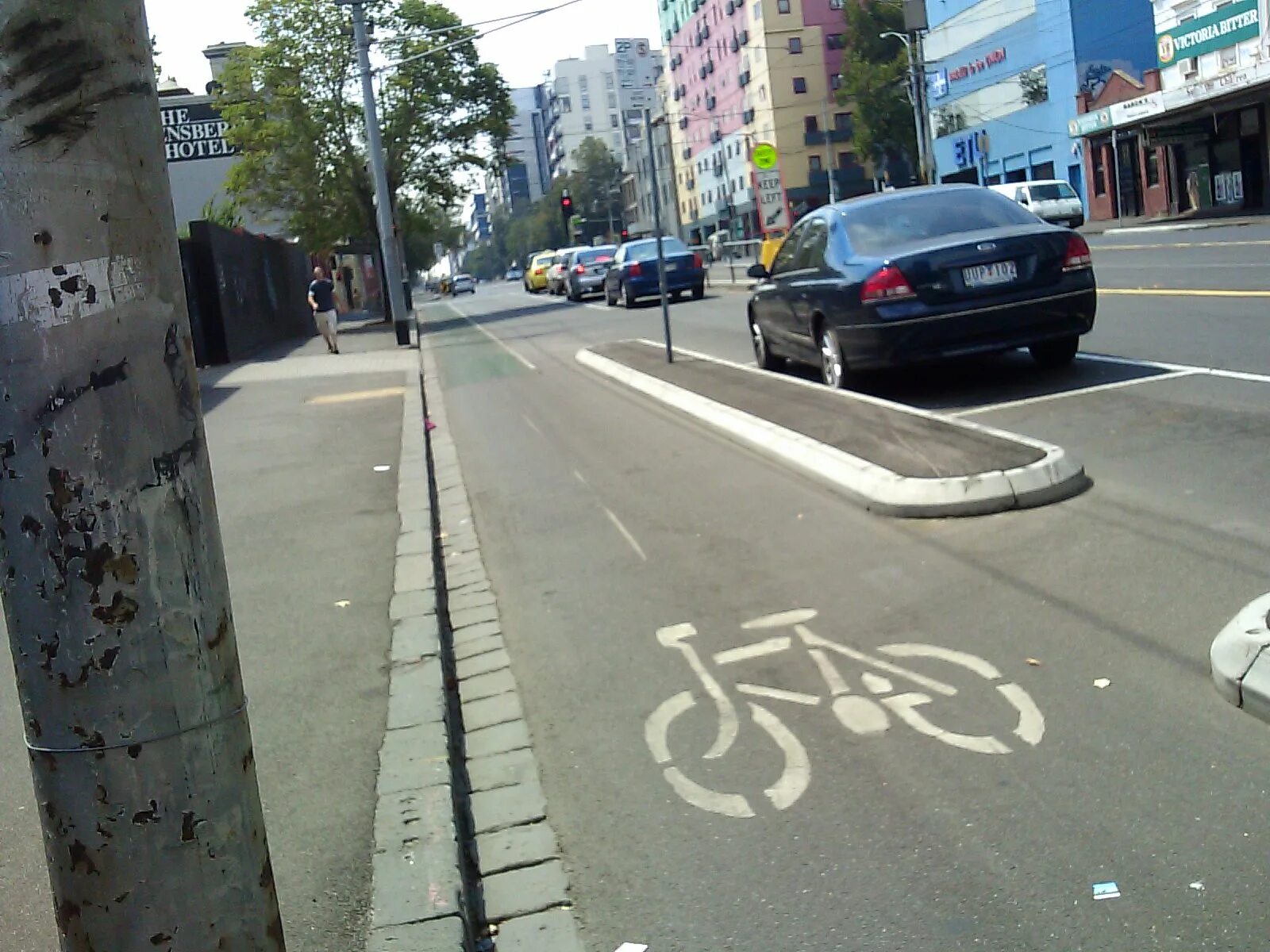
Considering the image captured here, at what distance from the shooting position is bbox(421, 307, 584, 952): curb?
3.59m

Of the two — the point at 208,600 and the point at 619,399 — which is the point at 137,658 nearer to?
the point at 208,600

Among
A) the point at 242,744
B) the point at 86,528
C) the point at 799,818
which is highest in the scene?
the point at 86,528

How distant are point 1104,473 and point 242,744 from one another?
632cm

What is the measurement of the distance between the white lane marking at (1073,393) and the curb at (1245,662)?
5666mm

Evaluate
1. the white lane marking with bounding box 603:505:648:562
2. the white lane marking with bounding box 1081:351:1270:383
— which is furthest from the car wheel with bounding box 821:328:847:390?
the white lane marking with bounding box 603:505:648:562

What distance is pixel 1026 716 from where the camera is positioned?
176 inches

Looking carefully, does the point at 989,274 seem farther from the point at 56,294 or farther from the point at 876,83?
the point at 876,83

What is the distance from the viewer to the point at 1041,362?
1185 cm

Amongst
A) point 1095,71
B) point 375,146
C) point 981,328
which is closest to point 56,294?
point 981,328

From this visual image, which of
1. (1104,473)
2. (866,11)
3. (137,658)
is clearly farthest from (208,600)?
(866,11)

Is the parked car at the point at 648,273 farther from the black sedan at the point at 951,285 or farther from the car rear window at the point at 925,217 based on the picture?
the black sedan at the point at 951,285

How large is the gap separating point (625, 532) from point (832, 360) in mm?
4456

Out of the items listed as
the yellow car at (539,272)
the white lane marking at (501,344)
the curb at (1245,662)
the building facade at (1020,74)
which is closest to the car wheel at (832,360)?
the curb at (1245,662)

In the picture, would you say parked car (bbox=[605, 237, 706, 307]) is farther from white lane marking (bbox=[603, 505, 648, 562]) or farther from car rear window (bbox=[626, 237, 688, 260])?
white lane marking (bbox=[603, 505, 648, 562])
